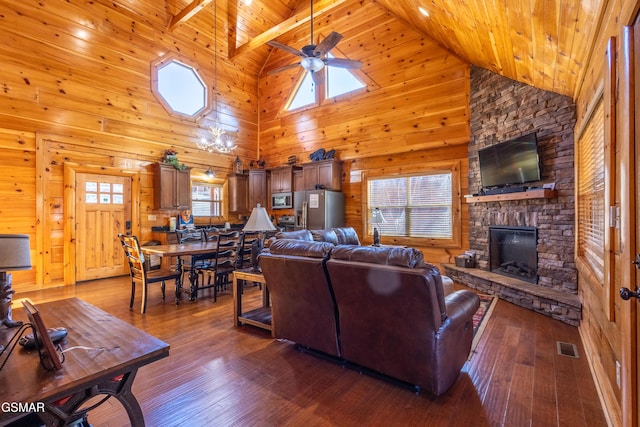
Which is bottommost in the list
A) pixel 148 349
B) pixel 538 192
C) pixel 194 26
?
pixel 148 349

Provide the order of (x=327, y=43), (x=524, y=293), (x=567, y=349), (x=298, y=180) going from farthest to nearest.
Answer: (x=298, y=180) < (x=327, y=43) < (x=524, y=293) < (x=567, y=349)

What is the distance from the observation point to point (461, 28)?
13.2 ft

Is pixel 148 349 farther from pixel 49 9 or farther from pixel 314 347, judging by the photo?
pixel 49 9

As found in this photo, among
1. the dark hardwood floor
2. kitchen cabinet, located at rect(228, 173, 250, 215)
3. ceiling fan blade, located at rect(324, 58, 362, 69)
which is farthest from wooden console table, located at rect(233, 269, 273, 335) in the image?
kitchen cabinet, located at rect(228, 173, 250, 215)

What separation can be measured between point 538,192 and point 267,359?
3871mm

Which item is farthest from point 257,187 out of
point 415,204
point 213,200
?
point 415,204

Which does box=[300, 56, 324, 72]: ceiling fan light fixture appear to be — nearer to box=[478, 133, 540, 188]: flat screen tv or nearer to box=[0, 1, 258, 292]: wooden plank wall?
box=[478, 133, 540, 188]: flat screen tv

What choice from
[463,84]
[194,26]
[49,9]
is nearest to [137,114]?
[49,9]

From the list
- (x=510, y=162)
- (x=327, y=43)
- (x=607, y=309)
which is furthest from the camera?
(x=510, y=162)

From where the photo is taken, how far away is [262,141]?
8.59m

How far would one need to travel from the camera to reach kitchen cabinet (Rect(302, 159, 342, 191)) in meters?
6.84

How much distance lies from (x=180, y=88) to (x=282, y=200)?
3.53m

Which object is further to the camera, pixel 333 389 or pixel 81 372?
pixel 333 389

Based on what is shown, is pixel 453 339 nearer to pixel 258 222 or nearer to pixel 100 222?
pixel 258 222
